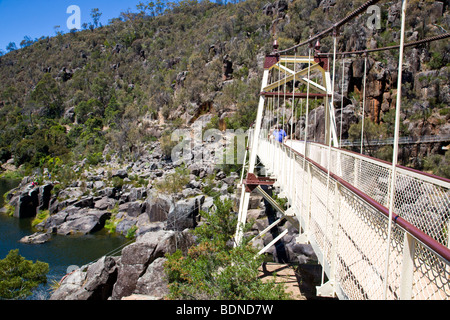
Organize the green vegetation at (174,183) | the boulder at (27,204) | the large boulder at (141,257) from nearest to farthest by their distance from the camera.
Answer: the large boulder at (141,257), the green vegetation at (174,183), the boulder at (27,204)

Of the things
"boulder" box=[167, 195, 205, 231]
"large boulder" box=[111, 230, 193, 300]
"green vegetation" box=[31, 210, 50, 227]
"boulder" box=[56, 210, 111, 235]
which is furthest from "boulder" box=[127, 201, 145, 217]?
"large boulder" box=[111, 230, 193, 300]

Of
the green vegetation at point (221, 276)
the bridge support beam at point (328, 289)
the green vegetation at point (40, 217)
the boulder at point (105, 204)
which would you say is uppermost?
the bridge support beam at point (328, 289)

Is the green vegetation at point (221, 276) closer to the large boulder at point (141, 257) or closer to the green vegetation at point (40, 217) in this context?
the large boulder at point (141, 257)

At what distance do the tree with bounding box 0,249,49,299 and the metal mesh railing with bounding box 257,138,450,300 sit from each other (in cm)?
992

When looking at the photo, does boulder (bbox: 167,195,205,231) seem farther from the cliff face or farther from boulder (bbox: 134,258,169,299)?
the cliff face

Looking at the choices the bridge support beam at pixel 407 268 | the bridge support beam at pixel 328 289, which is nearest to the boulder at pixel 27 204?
the bridge support beam at pixel 328 289

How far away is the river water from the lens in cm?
1514

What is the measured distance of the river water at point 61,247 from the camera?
15142mm

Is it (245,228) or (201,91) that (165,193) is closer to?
(245,228)

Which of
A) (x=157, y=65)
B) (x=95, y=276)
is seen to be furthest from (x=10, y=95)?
(x=95, y=276)

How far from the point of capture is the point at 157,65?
55156mm

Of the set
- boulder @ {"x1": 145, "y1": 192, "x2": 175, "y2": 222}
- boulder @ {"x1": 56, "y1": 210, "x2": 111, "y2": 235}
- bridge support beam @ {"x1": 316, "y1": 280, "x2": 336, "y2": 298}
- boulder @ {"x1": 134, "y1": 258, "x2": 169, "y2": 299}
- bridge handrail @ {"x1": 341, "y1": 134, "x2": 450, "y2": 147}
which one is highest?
bridge handrail @ {"x1": 341, "y1": 134, "x2": 450, "y2": 147}

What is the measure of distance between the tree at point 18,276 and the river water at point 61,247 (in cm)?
253
